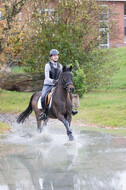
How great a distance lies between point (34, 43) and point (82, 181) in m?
17.0

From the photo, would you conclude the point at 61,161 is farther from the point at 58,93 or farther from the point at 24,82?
the point at 24,82

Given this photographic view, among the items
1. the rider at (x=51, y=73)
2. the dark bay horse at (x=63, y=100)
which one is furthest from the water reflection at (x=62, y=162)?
the rider at (x=51, y=73)

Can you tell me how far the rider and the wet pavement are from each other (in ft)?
3.15

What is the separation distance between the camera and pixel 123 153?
864 centimetres

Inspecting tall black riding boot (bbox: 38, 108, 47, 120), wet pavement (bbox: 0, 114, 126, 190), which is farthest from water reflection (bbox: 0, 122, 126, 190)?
tall black riding boot (bbox: 38, 108, 47, 120)

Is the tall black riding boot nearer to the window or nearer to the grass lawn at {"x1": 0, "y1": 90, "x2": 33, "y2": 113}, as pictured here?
the grass lawn at {"x1": 0, "y1": 90, "x2": 33, "y2": 113}

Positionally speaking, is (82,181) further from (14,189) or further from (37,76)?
(37,76)

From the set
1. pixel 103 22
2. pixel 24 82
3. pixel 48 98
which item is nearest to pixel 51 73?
pixel 48 98

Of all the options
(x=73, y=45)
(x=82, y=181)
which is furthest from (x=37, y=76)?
(x=82, y=181)

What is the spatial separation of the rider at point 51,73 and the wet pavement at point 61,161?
0.96 m

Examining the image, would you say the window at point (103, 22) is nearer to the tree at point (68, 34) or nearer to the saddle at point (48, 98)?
the tree at point (68, 34)

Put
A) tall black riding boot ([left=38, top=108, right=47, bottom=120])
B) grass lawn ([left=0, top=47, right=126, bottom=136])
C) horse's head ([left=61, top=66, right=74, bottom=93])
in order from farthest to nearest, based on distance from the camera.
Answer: grass lawn ([left=0, top=47, right=126, bottom=136])
tall black riding boot ([left=38, top=108, right=47, bottom=120])
horse's head ([left=61, top=66, right=74, bottom=93])

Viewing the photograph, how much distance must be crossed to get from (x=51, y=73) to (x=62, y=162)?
410 centimetres

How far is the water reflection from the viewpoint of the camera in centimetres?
627
